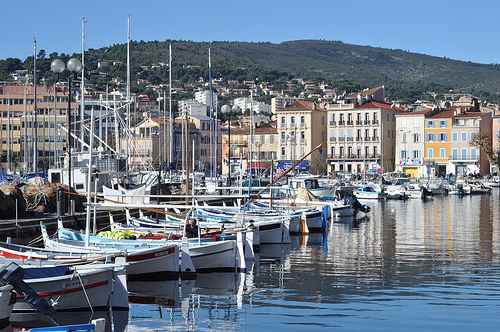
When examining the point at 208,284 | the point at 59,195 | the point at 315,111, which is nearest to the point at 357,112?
the point at 315,111

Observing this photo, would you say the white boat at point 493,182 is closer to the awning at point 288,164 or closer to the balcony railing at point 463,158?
the balcony railing at point 463,158

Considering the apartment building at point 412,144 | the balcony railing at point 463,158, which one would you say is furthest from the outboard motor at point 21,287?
the balcony railing at point 463,158

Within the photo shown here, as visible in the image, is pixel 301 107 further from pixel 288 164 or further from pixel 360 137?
pixel 288 164

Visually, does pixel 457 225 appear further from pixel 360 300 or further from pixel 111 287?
pixel 111 287

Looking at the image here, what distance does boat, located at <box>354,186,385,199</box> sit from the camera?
73.4 metres

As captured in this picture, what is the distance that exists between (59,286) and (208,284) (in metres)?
6.22

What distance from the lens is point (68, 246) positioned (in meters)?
21.6

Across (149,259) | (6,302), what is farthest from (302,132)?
(6,302)

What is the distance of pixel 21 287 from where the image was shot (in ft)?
48.3

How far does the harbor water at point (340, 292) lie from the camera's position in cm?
1595

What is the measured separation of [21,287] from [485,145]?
90843 mm

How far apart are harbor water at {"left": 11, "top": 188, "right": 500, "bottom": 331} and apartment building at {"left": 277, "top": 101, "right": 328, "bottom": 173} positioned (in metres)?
71.6

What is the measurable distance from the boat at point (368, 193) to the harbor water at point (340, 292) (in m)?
41.1

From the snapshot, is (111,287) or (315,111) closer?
(111,287)
